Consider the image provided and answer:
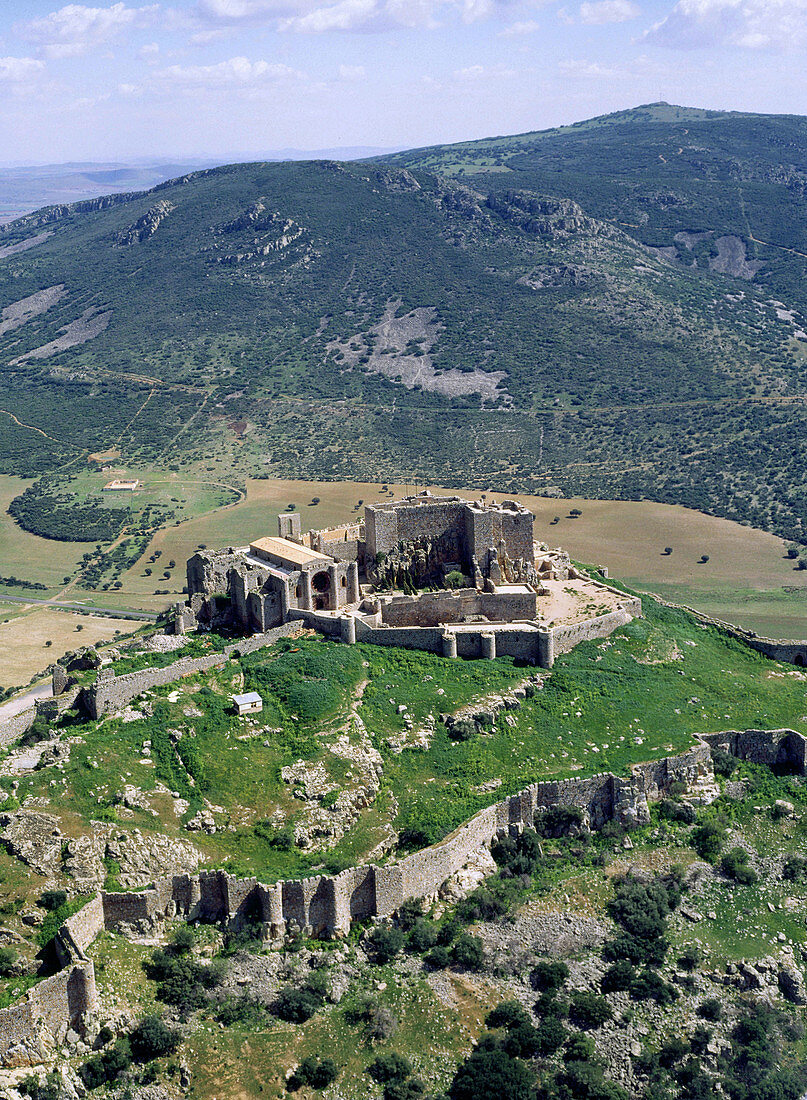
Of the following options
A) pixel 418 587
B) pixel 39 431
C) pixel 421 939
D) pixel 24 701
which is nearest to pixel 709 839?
pixel 421 939

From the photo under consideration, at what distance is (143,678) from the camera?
2056 inches

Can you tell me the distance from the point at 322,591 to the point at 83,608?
4433 centimetres

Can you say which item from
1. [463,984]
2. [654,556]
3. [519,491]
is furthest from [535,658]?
[519,491]

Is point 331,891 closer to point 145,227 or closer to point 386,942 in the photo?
point 386,942

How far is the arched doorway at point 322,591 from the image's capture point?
58.9 m

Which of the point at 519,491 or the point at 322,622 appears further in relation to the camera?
the point at 519,491

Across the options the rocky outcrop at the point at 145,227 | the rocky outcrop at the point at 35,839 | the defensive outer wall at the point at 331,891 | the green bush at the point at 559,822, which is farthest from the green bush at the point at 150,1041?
the rocky outcrop at the point at 145,227

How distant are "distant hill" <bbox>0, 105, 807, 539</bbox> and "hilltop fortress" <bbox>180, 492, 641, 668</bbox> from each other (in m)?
54.7

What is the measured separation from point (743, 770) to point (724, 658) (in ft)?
29.6

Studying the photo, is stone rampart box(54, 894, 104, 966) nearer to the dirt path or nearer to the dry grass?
the dry grass

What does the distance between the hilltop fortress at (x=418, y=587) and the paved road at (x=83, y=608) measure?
107ft

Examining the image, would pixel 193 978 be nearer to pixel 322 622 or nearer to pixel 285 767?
pixel 285 767

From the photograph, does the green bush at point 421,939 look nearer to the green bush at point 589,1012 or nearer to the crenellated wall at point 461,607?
the green bush at point 589,1012

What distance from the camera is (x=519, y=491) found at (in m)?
118
